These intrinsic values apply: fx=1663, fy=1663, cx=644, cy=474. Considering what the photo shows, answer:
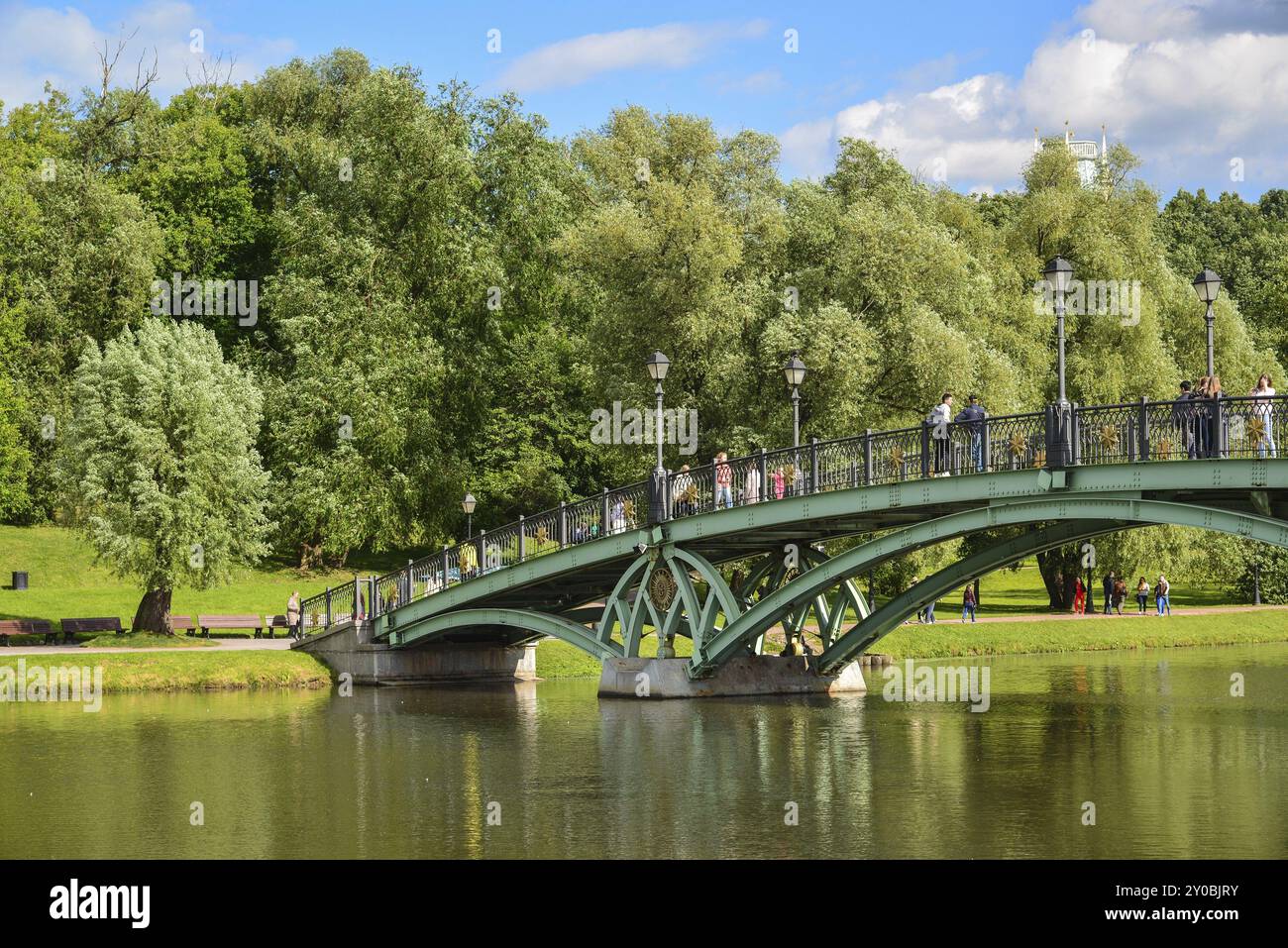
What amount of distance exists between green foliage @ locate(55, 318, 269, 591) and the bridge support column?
12866mm

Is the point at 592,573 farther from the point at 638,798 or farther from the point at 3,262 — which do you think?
the point at 3,262

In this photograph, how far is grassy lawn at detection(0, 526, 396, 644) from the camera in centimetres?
5300

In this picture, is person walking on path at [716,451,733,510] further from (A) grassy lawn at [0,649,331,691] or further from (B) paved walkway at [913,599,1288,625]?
(B) paved walkway at [913,599,1288,625]

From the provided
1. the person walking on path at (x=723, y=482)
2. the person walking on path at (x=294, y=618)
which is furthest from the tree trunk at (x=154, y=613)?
the person walking on path at (x=723, y=482)

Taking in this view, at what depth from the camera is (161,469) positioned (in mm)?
45000

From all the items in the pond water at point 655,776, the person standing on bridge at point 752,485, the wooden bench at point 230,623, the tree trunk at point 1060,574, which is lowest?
the pond water at point 655,776

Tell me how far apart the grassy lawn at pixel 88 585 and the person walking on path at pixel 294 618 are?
185cm

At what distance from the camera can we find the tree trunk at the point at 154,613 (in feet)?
153
